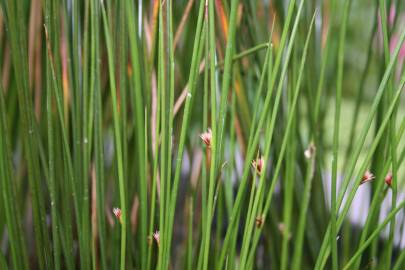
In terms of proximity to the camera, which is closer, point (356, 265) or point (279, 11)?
point (356, 265)

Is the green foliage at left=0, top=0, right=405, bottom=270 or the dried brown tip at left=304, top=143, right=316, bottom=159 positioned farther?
the dried brown tip at left=304, top=143, right=316, bottom=159

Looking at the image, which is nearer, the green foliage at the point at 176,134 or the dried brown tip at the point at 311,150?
the green foliage at the point at 176,134

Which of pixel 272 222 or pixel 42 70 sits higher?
pixel 42 70

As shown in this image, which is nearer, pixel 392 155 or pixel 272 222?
pixel 392 155

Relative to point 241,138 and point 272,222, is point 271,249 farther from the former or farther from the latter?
point 241,138

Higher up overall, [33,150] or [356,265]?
[33,150]

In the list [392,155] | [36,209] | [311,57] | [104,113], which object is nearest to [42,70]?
[104,113]

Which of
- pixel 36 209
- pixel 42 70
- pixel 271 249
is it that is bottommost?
pixel 271 249

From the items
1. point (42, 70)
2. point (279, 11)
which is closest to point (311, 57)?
point (279, 11)

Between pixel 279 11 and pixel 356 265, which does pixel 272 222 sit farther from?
pixel 279 11
